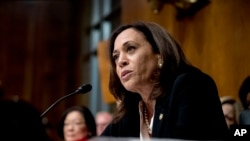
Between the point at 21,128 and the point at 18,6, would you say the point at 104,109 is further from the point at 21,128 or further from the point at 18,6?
the point at 21,128

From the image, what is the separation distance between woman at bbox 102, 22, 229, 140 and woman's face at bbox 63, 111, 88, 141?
3.94 ft

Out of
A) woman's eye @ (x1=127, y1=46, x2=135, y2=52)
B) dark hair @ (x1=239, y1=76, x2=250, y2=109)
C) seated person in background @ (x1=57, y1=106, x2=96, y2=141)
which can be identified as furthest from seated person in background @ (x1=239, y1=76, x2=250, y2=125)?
seated person in background @ (x1=57, y1=106, x2=96, y2=141)

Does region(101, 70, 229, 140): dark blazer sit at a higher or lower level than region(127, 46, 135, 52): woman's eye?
lower

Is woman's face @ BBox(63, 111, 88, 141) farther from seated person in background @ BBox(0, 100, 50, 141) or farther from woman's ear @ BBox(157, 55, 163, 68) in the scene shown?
seated person in background @ BBox(0, 100, 50, 141)

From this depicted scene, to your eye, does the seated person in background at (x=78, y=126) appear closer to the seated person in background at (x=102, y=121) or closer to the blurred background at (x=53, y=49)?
the seated person in background at (x=102, y=121)

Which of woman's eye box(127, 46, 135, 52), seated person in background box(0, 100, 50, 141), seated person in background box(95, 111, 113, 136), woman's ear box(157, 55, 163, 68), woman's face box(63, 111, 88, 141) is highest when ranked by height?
woman's eye box(127, 46, 135, 52)

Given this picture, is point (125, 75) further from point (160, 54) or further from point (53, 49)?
point (53, 49)

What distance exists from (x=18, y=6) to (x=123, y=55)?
5470 mm

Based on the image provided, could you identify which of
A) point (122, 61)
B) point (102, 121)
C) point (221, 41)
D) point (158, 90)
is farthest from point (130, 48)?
point (102, 121)

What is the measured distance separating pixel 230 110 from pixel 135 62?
92 cm

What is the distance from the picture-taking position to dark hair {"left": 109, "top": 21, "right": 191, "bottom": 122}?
76.1 inches

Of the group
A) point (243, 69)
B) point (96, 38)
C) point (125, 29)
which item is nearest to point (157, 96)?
point (125, 29)

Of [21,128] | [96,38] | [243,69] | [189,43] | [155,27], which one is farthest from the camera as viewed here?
[96,38]

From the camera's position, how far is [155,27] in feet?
6.68
